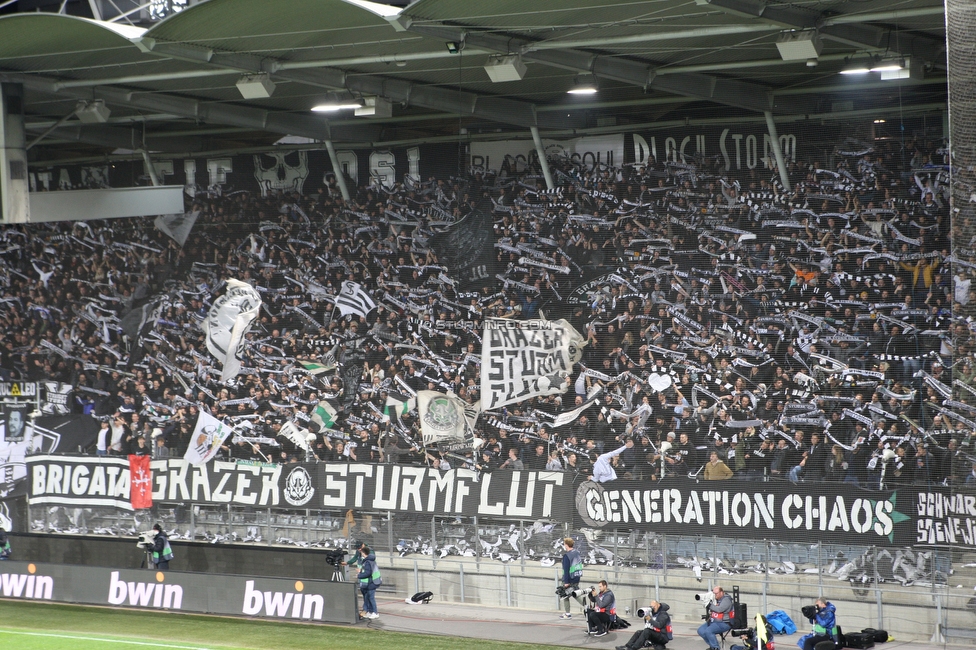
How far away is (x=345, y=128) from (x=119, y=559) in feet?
24.8

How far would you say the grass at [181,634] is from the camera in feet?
44.7

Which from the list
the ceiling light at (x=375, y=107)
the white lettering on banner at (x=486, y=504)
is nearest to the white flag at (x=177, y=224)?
the ceiling light at (x=375, y=107)

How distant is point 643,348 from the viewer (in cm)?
1642

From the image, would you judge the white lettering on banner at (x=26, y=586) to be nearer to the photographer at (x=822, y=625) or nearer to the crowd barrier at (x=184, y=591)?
the crowd barrier at (x=184, y=591)

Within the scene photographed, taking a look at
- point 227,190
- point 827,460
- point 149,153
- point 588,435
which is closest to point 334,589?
point 588,435

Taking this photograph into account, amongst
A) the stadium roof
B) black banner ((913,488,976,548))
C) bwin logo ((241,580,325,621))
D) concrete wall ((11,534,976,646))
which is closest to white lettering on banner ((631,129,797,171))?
the stadium roof

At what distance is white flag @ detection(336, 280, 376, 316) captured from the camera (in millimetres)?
18281

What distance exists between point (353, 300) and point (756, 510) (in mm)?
7202

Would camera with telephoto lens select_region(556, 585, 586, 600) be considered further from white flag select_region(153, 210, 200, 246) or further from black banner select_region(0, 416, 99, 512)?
black banner select_region(0, 416, 99, 512)

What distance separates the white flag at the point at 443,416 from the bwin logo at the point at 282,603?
3.58m

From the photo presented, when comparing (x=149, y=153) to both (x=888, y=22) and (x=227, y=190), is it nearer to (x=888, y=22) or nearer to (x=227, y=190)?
(x=227, y=190)

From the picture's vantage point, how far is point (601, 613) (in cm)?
1373

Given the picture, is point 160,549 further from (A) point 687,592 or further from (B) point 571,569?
(A) point 687,592

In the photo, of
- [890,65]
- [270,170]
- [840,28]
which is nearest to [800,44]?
[840,28]
